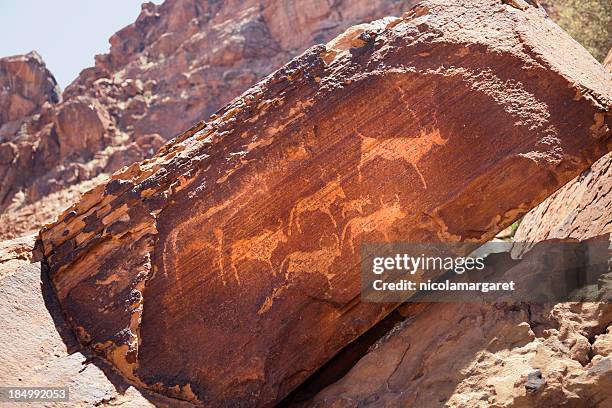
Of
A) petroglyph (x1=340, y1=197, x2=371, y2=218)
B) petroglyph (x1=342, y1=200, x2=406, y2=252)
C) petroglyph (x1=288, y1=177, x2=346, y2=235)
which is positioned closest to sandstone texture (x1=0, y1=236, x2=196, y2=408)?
petroglyph (x1=288, y1=177, x2=346, y2=235)

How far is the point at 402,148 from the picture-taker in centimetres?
462

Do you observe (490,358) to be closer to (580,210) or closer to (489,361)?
(489,361)

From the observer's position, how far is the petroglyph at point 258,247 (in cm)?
463

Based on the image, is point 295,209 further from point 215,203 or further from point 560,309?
point 560,309

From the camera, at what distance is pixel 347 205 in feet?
15.2

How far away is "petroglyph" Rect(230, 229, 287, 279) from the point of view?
4.63m

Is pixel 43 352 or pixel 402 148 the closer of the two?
pixel 43 352

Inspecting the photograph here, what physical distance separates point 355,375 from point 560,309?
5.29 ft

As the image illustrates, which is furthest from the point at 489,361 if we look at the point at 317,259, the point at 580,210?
the point at 580,210

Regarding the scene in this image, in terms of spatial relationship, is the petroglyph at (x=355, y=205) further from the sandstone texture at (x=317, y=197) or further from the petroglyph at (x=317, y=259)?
the petroglyph at (x=317, y=259)

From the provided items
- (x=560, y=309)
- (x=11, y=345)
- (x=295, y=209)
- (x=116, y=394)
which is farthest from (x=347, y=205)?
(x=11, y=345)

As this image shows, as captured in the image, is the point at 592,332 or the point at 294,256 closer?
the point at 592,332

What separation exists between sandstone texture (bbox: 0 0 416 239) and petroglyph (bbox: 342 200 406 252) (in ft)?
60.4

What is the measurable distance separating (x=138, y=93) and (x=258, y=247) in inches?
1001
